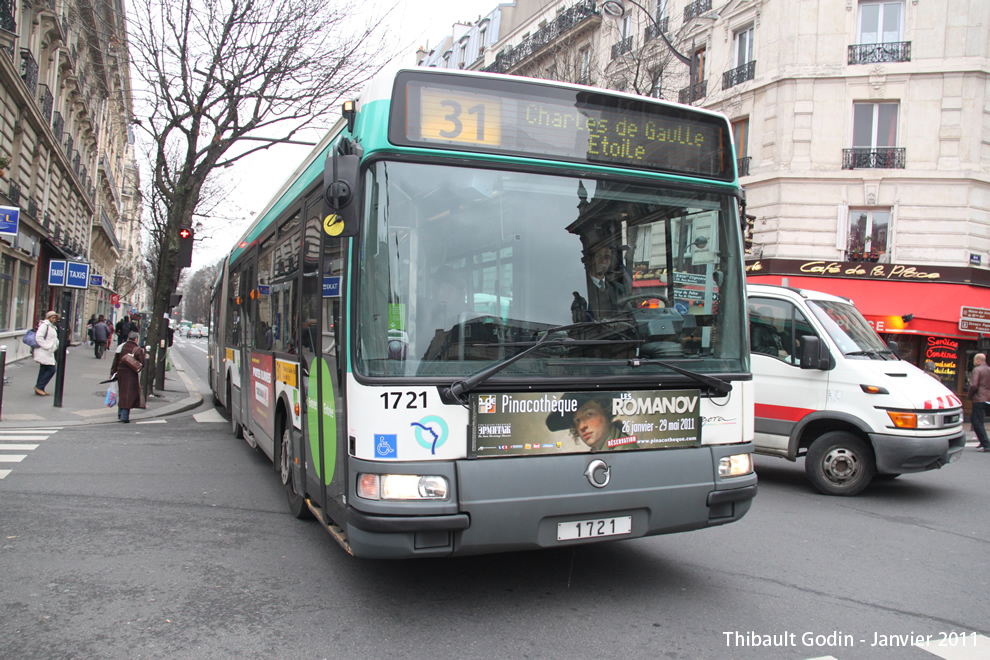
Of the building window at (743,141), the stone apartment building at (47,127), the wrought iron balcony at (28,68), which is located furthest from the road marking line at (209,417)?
the building window at (743,141)

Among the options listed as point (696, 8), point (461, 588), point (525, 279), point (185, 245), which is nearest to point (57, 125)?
point (185, 245)

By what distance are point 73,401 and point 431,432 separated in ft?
43.5

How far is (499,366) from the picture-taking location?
12.9ft

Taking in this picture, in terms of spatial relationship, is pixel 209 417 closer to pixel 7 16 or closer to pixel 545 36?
pixel 7 16

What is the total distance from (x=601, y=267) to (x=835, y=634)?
7.82 ft

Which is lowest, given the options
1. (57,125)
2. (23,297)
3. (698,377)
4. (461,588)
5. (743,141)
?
(461,588)

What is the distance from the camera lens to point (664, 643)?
12.8 ft

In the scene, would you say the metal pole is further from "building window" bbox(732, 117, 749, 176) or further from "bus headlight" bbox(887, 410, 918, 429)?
"building window" bbox(732, 117, 749, 176)

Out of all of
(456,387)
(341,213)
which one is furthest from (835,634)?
(341,213)

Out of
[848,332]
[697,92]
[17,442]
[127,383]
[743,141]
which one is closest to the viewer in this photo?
[848,332]

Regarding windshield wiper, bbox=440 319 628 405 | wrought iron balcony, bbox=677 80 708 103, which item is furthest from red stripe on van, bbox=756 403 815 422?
wrought iron balcony, bbox=677 80 708 103

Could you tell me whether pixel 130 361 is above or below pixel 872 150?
below

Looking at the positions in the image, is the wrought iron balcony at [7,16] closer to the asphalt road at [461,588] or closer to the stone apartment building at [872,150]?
the stone apartment building at [872,150]

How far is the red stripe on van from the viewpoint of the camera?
325 inches
